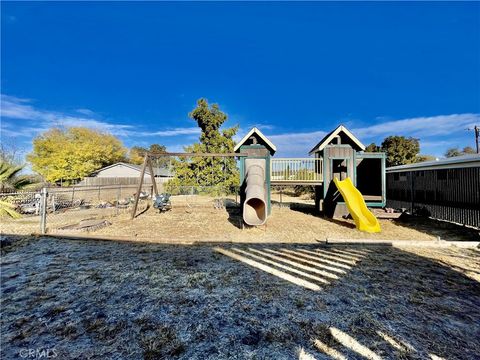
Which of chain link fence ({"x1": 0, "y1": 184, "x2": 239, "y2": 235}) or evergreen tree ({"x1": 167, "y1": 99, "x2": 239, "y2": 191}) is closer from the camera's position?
chain link fence ({"x1": 0, "y1": 184, "x2": 239, "y2": 235})

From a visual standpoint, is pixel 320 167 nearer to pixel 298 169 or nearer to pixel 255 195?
pixel 298 169

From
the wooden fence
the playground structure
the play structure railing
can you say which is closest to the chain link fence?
the playground structure

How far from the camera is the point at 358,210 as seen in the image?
9070mm

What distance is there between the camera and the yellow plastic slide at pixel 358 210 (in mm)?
8453

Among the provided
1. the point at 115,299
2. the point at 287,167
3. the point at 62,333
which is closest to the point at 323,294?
the point at 115,299

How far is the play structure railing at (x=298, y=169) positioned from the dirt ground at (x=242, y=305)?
6.73m

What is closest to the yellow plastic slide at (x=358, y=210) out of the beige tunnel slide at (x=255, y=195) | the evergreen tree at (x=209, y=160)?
the beige tunnel slide at (x=255, y=195)

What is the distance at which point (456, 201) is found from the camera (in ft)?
32.7

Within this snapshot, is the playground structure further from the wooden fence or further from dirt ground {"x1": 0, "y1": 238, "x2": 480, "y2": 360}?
the wooden fence

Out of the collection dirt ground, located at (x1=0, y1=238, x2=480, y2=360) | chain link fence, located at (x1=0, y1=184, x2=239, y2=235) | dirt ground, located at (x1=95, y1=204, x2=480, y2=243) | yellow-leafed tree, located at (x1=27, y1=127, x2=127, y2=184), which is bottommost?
dirt ground, located at (x1=0, y1=238, x2=480, y2=360)

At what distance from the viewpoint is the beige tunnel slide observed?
836 cm

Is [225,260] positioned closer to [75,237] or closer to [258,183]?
[258,183]

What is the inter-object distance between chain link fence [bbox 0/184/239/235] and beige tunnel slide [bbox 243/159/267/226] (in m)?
4.77

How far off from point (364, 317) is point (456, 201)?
35.2 feet
